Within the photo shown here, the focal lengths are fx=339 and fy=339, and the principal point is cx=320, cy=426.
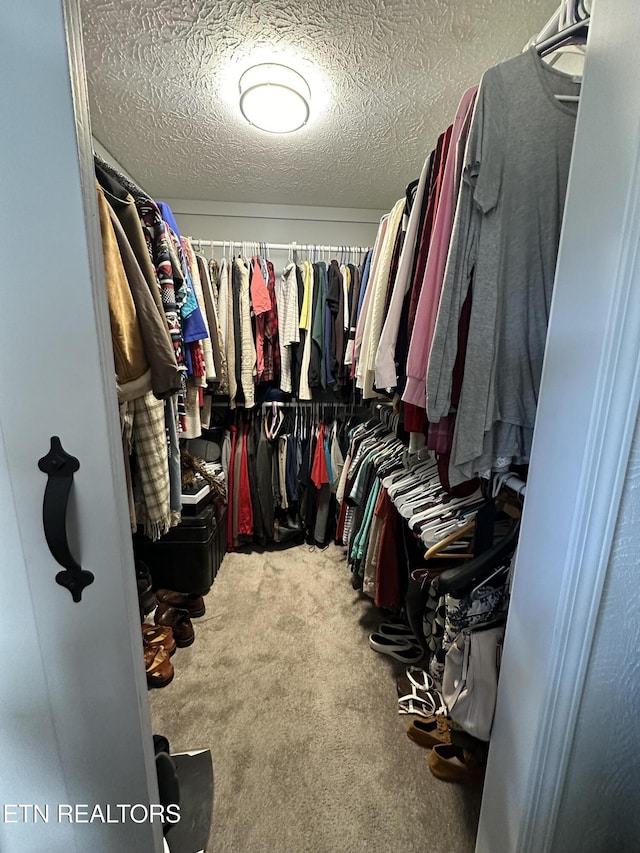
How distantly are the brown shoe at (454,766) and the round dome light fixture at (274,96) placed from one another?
2.39 m

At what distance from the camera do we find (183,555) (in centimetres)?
184

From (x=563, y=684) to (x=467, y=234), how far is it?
0.91m

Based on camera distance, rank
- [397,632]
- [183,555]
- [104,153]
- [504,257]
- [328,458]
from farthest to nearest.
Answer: [328,458]
[183,555]
[104,153]
[397,632]
[504,257]

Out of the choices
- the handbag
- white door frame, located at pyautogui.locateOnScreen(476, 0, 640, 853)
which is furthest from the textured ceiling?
the handbag

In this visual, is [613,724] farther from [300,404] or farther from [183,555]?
[300,404]

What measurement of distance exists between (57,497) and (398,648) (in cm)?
157

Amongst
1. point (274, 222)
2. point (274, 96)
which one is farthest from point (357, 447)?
point (274, 222)

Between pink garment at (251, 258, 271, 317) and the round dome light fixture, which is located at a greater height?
the round dome light fixture

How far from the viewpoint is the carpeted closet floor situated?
97cm

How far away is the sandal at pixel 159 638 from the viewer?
1476mm

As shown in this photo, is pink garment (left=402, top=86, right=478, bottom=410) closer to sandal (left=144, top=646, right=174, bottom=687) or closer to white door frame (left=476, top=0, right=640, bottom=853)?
white door frame (left=476, top=0, right=640, bottom=853)

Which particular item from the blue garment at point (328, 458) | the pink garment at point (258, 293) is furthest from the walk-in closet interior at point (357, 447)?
the blue garment at point (328, 458)

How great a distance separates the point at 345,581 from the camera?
2094mm

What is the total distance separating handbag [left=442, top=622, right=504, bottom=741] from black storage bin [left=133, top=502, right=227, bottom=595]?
137cm
